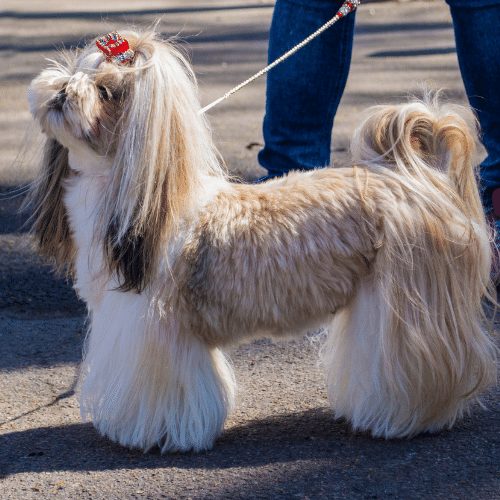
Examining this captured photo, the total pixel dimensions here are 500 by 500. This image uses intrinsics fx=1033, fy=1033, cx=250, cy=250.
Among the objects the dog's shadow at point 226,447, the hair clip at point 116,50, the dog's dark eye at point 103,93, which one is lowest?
the dog's shadow at point 226,447

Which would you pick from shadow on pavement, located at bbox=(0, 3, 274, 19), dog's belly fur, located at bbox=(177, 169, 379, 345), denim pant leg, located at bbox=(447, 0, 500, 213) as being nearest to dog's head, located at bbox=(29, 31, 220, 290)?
dog's belly fur, located at bbox=(177, 169, 379, 345)

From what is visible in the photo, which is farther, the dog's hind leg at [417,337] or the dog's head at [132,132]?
the dog's hind leg at [417,337]

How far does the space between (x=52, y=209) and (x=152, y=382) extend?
623 mm

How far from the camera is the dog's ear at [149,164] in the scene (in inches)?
108

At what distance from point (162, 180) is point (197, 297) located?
35 centimetres

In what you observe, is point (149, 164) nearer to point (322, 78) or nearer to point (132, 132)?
point (132, 132)

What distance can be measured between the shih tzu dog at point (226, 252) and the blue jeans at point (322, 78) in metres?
1.19

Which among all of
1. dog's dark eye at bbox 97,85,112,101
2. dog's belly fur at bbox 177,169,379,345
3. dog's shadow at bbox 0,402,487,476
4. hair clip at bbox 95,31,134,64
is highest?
hair clip at bbox 95,31,134,64

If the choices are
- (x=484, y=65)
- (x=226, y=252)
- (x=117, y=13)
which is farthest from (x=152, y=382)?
(x=117, y=13)

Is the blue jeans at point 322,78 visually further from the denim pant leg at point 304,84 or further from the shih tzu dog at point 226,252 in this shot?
the shih tzu dog at point 226,252

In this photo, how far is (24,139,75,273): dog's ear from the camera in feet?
10.00

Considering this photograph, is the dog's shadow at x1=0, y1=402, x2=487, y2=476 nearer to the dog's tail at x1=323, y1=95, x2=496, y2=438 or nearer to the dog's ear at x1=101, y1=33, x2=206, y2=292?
the dog's tail at x1=323, y1=95, x2=496, y2=438

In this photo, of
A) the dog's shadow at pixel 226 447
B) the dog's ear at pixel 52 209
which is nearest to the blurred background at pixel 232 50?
the dog's ear at pixel 52 209

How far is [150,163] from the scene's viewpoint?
2.74m
